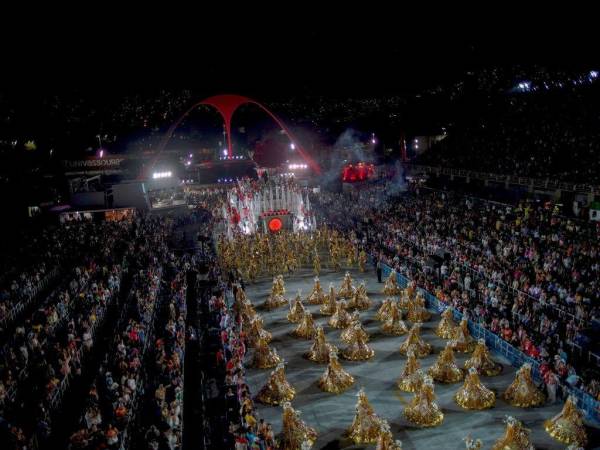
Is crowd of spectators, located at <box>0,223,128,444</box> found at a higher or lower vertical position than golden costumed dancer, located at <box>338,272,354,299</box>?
higher

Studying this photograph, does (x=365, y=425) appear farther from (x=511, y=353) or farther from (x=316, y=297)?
(x=316, y=297)

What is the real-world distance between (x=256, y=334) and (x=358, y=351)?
11.1 feet

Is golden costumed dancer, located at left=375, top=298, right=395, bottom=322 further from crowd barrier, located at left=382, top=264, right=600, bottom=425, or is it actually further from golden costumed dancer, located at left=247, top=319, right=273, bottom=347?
golden costumed dancer, located at left=247, top=319, right=273, bottom=347

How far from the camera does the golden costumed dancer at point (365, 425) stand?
A: 1068 cm

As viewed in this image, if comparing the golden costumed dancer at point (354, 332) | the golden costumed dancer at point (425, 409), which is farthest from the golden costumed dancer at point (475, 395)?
the golden costumed dancer at point (354, 332)

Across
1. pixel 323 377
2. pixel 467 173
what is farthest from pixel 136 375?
pixel 467 173

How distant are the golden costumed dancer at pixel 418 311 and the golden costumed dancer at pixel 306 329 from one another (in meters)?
3.56

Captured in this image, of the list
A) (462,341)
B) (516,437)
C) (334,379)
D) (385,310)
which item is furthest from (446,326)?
(516,437)

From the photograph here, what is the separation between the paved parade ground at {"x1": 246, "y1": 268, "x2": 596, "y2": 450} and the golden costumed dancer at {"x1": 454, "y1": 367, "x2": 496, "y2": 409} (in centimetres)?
16

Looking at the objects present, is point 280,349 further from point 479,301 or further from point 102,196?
point 102,196

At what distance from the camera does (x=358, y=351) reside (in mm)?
14781

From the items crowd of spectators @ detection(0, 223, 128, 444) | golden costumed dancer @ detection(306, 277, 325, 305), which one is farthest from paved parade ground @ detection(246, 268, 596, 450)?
crowd of spectators @ detection(0, 223, 128, 444)

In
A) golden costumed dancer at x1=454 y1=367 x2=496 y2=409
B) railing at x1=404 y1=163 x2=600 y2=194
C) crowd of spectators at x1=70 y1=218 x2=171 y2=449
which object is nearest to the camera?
crowd of spectators at x1=70 y1=218 x2=171 y2=449

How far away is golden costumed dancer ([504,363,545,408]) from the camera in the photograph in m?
11.6
